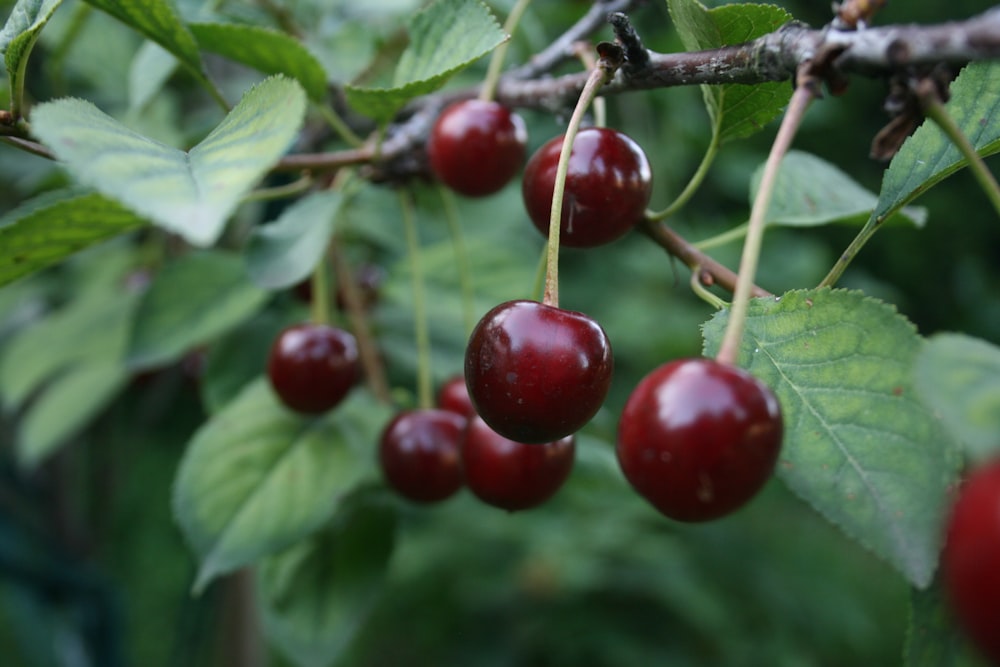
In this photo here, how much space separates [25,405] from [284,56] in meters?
1.83

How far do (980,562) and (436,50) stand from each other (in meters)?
0.68

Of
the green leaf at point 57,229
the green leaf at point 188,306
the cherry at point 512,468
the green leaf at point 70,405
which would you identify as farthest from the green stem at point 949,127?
the green leaf at point 70,405

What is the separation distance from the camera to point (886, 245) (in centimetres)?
277

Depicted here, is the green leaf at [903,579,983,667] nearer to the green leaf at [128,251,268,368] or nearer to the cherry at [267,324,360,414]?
the cherry at [267,324,360,414]

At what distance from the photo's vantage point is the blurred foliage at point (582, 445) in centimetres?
164

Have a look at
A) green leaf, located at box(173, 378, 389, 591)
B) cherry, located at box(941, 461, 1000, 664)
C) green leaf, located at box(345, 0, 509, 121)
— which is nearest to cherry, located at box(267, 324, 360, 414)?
green leaf, located at box(173, 378, 389, 591)

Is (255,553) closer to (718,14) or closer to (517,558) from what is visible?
(718,14)

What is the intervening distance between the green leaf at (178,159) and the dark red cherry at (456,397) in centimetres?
56

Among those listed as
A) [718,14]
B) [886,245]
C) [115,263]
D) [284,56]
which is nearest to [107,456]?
[115,263]

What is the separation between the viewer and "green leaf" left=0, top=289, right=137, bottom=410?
1661 millimetres

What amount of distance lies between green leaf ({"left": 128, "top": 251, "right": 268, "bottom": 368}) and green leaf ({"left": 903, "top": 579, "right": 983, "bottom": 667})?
1.03 metres

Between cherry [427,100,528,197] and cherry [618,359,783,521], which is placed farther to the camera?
cherry [427,100,528,197]

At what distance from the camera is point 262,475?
106cm

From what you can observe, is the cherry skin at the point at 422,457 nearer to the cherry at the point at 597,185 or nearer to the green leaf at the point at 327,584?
the green leaf at the point at 327,584
